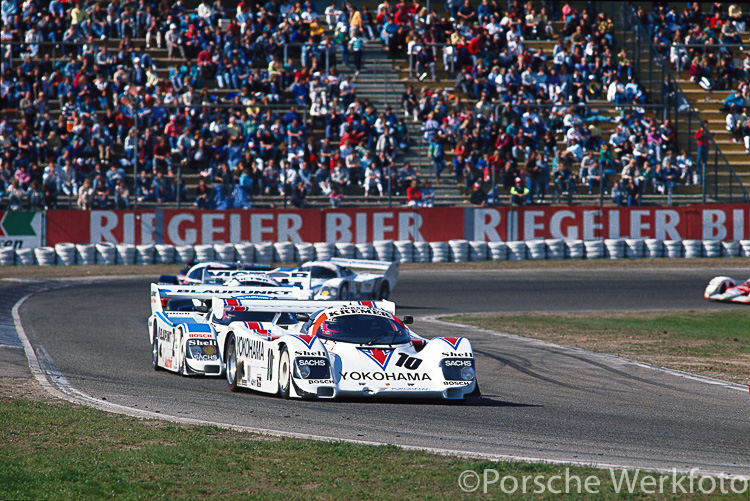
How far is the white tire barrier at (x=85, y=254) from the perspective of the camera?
29547 millimetres

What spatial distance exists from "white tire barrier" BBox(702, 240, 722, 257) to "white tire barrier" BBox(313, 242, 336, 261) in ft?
39.1

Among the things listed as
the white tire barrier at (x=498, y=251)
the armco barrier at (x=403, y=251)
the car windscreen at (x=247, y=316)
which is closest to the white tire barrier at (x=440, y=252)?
the armco barrier at (x=403, y=251)

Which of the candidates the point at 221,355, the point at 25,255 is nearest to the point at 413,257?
the point at 25,255

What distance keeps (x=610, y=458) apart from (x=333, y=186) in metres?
23.9

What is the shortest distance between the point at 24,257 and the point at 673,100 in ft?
76.5

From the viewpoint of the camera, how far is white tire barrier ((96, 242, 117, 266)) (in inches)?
1167

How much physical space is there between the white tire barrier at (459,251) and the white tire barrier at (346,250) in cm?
319

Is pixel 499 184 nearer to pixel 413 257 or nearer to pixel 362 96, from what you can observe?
pixel 413 257

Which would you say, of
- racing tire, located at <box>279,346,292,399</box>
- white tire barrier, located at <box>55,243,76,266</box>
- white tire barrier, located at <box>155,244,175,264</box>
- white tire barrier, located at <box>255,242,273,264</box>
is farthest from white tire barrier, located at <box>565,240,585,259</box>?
racing tire, located at <box>279,346,292,399</box>

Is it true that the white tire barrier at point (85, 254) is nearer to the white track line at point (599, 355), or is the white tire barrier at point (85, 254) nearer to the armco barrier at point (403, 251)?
the armco barrier at point (403, 251)

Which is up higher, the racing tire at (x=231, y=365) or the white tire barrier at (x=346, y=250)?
the white tire barrier at (x=346, y=250)

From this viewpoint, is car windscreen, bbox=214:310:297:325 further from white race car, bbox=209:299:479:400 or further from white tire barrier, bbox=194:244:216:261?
white tire barrier, bbox=194:244:216:261

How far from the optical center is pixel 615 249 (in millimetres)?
31125

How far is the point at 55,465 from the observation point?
7.57 m
